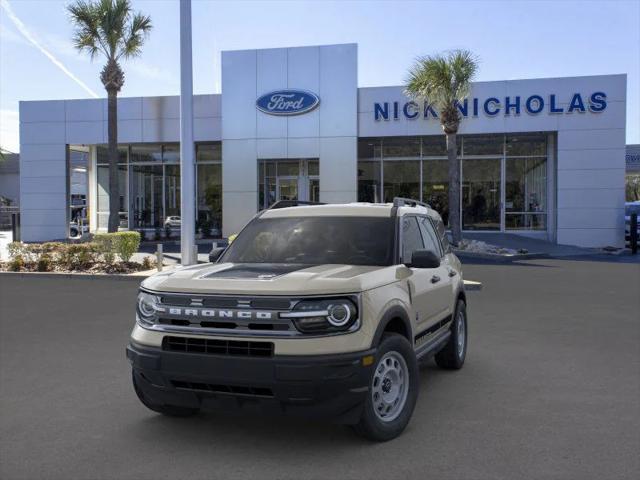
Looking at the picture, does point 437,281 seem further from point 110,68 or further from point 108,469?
point 110,68

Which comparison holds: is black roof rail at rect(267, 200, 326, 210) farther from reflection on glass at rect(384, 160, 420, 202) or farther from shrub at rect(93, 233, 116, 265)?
reflection on glass at rect(384, 160, 420, 202)

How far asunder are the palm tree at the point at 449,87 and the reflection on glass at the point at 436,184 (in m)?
6.04

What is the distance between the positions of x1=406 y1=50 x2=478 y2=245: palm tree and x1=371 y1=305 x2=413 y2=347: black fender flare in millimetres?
17935

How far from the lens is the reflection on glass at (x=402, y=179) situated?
94.5 ft

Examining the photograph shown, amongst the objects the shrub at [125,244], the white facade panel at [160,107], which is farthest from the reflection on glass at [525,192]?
the shrub at [125,244]

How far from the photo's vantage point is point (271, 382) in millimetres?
3959

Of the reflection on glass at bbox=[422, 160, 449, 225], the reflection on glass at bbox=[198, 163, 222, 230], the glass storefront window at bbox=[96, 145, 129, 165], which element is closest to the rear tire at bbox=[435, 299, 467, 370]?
the reflection on glass at bbox=[422, 160, 449, 225]

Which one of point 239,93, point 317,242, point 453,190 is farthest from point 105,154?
point 317,242

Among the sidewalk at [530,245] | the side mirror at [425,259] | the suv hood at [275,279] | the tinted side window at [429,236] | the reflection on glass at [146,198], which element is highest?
the reflection on glass at [146,198]

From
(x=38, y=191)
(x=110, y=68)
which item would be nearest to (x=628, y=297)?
(x=110, y=68)

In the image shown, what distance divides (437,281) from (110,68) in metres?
21.3

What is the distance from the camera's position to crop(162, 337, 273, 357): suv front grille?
408 cm

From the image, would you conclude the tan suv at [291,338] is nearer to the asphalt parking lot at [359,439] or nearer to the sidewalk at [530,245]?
the asphalt parking lot at [359,439]

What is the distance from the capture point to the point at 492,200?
2794 centimetres
